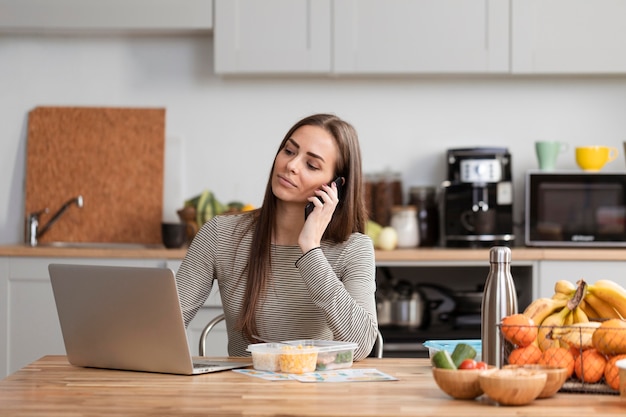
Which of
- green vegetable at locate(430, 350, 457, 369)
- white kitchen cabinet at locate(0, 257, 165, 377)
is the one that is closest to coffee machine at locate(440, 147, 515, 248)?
white kitchen cabinet at locate(0, 257, 165, 377)

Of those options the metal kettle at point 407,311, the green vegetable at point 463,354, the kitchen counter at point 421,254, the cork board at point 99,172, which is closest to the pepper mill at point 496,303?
the green vegetable at point 463,354

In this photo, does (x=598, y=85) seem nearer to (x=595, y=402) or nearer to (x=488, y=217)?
(x=488, y=217)

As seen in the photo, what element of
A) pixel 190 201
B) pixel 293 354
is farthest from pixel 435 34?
pixel 293 354

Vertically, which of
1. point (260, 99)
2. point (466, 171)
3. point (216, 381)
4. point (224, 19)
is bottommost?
point (216, 381)

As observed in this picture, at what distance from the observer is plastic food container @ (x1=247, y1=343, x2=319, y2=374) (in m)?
1.81

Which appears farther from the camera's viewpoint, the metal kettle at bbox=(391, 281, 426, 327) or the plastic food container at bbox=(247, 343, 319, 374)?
the metal kettle at bbox=(391, 281, 426, 327)

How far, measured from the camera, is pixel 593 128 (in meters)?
4.23

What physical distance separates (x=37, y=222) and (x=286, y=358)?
259 cm

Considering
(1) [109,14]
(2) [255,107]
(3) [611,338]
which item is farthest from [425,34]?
(3) [611,338]

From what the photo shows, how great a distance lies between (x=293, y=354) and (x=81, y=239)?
261 centimetres

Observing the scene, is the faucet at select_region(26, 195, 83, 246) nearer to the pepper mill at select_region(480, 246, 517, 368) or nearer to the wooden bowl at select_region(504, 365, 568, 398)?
the pepper mill at select_region(480, 246, 517, 368)

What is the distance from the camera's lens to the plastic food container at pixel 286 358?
1809 mm

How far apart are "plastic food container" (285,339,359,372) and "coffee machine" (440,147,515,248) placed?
2071 millimetres

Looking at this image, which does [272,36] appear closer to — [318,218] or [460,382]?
[318,218]
